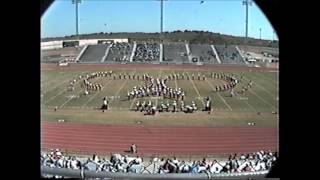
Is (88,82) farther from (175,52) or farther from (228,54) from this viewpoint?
(228,54)

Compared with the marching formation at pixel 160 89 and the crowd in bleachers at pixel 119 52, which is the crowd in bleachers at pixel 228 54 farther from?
the marching formation at pixel 160 89

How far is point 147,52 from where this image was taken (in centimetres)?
3875

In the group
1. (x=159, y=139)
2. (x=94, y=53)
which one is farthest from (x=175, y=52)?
(x=159, y=139)

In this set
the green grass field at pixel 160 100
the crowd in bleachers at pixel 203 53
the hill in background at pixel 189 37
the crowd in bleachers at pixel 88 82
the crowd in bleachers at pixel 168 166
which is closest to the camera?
the crowd in bleachers at pixel 168 166

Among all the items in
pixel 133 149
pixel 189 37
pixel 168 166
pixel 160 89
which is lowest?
pixel 133 149

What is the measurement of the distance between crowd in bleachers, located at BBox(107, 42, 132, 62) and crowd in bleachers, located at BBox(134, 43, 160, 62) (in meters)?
0.64

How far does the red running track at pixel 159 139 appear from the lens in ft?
45.7

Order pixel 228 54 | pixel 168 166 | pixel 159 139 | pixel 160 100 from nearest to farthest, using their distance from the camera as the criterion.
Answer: pixel 168 166 < pixel 159 139 < pixel 160 100 < pixel 228 54

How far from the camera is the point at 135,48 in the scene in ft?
133

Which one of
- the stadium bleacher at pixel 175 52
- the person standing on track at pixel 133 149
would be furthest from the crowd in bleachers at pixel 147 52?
the person standing on track at pixel 133 149

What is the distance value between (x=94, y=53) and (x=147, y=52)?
12.2 ft

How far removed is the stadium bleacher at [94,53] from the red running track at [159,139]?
764 inches
